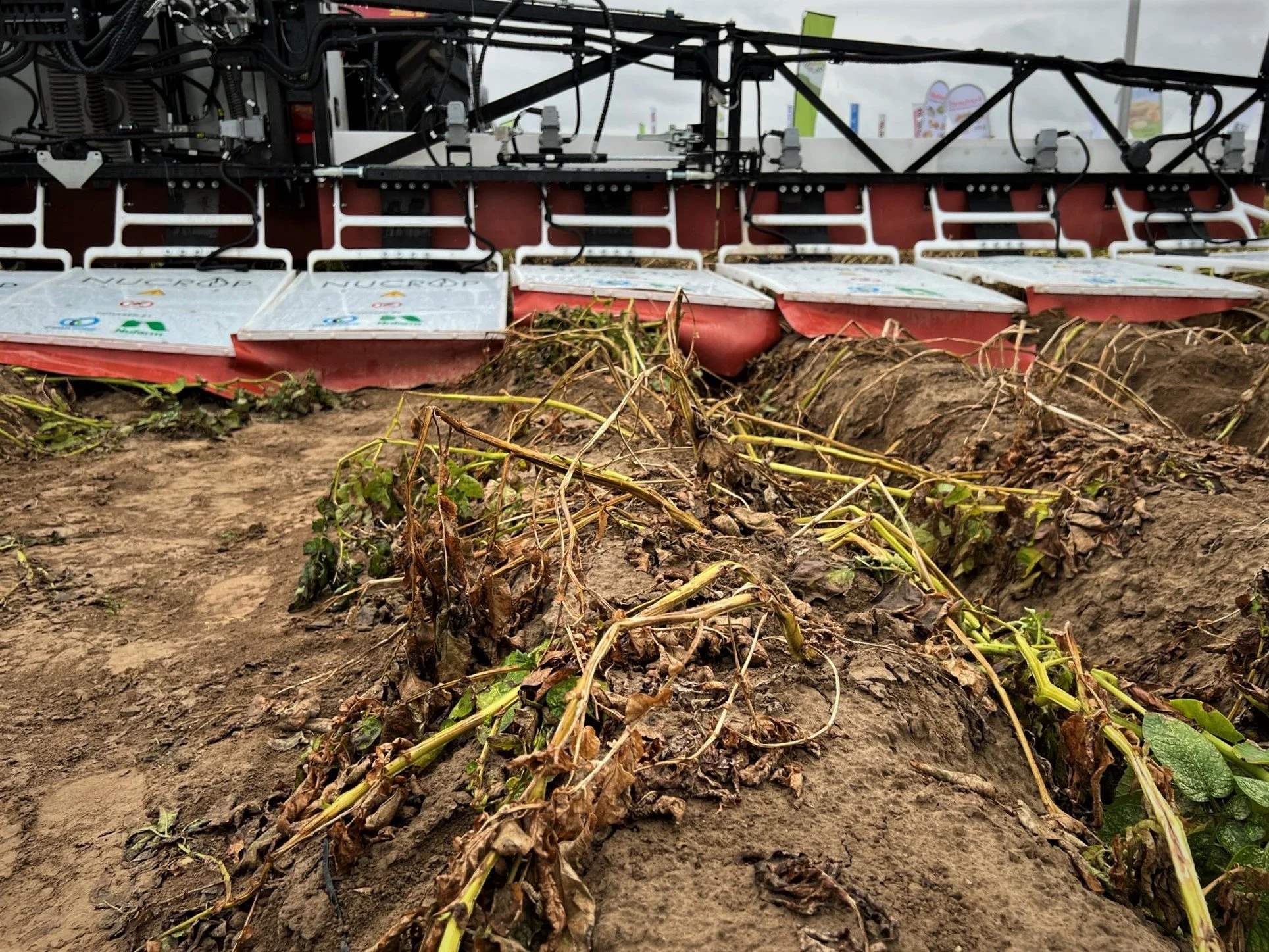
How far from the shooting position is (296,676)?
2.33m

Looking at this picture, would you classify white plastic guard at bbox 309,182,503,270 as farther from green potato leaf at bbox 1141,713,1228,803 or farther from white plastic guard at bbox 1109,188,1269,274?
green potato leaf at bbox 1141,713,1228,803

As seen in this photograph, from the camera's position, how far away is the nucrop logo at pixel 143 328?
4.84m

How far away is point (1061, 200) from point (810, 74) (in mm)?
1985

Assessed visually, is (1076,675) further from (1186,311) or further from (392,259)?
(392,259)

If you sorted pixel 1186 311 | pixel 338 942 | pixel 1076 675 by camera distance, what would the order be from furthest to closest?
pixel 1186 311
pixel 1076 675
pixel 338 942

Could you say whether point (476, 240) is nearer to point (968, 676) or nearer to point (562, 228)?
point (562, 228)

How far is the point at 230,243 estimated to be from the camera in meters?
6.30

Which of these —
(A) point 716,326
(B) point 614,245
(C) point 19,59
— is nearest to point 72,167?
(C) point 19,59

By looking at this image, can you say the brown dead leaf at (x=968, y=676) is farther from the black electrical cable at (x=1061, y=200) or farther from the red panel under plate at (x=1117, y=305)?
the black electrical cable at (x=1061, y=200)

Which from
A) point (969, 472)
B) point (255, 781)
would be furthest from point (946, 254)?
point (255, 781)

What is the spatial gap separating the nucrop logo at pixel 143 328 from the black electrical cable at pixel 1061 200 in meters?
5.45

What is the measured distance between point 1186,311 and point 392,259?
4.40 meters

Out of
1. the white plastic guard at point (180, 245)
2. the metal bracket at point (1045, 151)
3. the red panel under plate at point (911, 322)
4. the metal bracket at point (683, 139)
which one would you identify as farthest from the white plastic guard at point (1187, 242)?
the white plastic guard at point (180, 245)

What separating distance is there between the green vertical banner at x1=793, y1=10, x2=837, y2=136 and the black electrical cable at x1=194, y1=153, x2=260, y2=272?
341 cm
